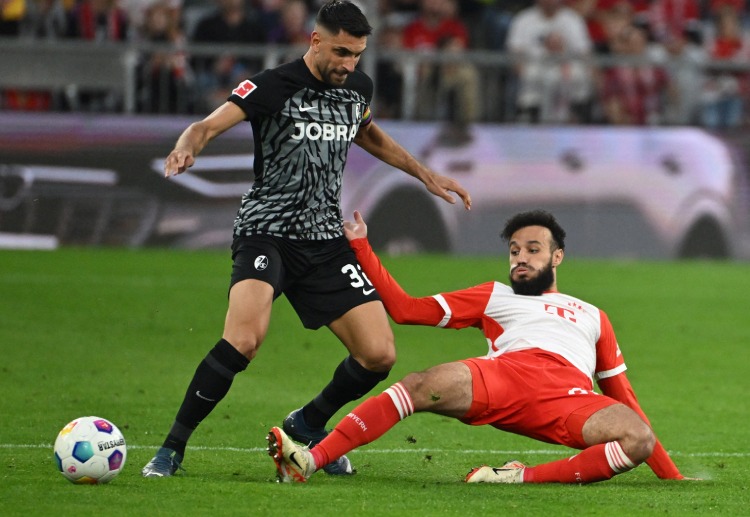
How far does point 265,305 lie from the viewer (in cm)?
629

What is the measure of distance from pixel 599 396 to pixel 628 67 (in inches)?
478

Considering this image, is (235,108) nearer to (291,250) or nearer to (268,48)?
(291,250)

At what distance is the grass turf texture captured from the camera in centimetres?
579

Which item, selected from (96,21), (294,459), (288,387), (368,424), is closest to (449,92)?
(96,21)

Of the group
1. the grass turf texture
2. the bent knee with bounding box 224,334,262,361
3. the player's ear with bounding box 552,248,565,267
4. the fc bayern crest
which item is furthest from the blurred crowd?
the bent knee with bounding box 224,334,262,361

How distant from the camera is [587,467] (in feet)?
20.3

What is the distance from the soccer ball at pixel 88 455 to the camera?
584cm

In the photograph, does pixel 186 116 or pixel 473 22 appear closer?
pixel 186 116

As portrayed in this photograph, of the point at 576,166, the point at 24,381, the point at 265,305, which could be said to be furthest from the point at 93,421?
the point at 576,166

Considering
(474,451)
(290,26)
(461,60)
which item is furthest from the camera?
(290,26)

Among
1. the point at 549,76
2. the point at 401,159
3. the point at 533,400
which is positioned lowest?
the point at 549,76

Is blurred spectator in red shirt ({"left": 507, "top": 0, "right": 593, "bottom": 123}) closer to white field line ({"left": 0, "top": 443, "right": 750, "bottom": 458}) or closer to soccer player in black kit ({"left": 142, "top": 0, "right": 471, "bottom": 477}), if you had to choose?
white field line ({"left": 0, "top": 443, "right": 750, "bottom": 458})

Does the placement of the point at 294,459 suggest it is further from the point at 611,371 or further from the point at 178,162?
the point at 611,371

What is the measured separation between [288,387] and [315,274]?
9.78 ft
